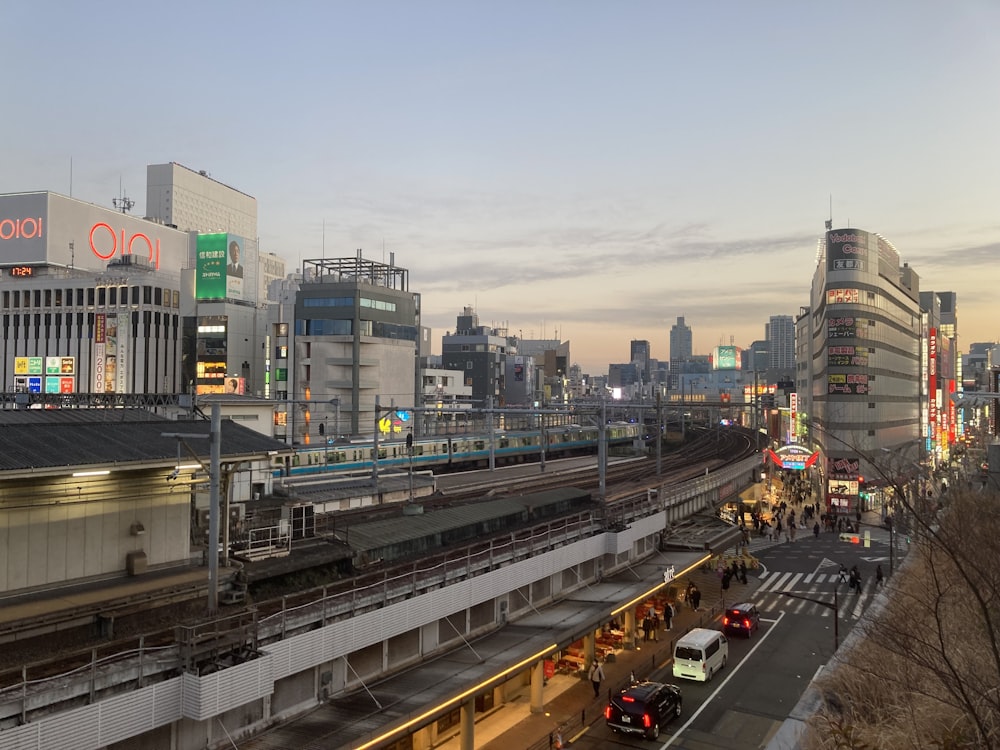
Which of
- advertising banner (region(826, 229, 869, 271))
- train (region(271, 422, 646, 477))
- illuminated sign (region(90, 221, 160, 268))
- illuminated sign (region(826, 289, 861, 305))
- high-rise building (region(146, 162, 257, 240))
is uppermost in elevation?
high-rise building (region(146, 162, 257, 240))

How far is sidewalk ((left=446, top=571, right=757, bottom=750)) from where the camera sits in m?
20.8

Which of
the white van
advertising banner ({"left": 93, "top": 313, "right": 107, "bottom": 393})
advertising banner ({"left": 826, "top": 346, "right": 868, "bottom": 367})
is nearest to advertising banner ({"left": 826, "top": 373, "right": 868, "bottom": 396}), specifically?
advertising banner ({"left": 826, "top": 346, "right": 868, "bottom": 367})

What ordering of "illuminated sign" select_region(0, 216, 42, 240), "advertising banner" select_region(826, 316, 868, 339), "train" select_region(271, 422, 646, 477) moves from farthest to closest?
1. "illuminated sign" select_region(0, 216, 42, 240)
2. "advertising banner" select_region(826, 316, 868, 339)
3. "train" select_region(271, 422, 646, 477)

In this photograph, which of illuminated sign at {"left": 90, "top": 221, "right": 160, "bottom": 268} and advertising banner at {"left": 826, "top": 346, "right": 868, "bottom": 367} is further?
illuminated sign at {"left": 90, "top": 221, "right": 160, "bottom": 268}

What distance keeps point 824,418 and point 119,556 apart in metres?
69.4

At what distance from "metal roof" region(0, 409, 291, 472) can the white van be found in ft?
49.4

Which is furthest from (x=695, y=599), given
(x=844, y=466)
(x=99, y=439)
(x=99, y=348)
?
(x=99, y=348)

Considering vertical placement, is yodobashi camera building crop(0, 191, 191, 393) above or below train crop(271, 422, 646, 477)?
above

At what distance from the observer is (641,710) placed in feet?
68.0

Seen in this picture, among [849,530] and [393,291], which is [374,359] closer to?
[393,291]

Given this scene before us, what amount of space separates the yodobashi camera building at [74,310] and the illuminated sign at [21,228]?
0.40 feet

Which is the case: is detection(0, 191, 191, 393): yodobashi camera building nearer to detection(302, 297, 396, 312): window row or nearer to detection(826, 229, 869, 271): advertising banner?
detection(302, 297, 396, 312): window row

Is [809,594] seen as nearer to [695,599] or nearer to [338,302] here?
[695,599]

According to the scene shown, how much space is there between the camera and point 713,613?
108 ft
